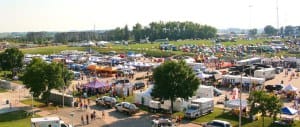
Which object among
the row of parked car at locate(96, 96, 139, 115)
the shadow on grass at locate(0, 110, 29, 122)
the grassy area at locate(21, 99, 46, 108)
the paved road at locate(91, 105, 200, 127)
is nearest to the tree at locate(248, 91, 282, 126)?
the paved road at locate(91, 105, 200, 127)

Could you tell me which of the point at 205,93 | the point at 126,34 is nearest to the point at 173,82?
the point at 205,93

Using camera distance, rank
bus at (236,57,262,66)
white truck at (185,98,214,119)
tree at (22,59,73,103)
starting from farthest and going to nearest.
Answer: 1. bus at (236,57,262,66)
2. tree at (22,59,73,103)
3. white truck at (185,98,214,119)

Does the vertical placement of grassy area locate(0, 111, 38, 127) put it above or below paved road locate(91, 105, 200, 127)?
below

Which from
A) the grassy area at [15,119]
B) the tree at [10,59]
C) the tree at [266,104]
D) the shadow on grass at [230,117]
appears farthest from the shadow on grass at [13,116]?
the tree at [10,59]

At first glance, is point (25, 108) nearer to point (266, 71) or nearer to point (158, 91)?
point (158, 91)

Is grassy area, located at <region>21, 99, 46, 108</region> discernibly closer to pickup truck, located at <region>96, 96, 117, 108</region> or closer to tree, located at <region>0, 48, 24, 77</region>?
pickup truck, located at <region>96, 96, 117, 108</region>

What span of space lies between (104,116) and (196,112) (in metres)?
8.91

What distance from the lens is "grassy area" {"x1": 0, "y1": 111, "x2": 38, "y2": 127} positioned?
35.6 metres

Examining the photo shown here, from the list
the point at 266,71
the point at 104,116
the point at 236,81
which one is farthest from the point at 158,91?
the point at 266,71

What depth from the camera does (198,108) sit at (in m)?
36.1

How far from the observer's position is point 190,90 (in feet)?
120

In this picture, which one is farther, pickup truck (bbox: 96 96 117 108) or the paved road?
pickup truck (bbox: 96 96 117 108)

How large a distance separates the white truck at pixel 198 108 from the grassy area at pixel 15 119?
47.8 ft

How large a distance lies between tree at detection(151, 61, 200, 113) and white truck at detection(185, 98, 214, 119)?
103 centimetres
